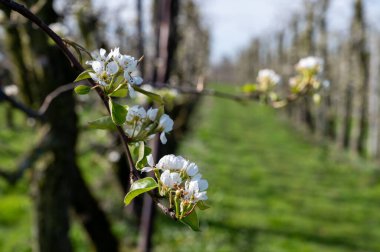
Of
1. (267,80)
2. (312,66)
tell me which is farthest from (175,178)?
(267,80)

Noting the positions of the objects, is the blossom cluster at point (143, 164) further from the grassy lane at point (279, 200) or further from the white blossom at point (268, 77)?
the grassy lane at point (279, 200)

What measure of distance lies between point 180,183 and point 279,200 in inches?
366

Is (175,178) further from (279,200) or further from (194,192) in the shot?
(279,200)

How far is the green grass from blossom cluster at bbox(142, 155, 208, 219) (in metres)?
2.61

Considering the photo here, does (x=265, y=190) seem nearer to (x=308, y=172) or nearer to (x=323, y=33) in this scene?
(x=308, y=172)

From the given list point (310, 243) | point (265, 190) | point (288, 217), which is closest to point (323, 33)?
point (265, 190)

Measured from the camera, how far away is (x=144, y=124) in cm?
92

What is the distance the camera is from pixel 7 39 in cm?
384

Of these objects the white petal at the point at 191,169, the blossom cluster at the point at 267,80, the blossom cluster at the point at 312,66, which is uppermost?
the blossom cluster at the point at 312,66

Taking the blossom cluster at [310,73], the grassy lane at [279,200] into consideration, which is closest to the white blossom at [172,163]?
the blossom cluster at [310,73]

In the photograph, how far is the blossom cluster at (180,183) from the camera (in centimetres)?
78

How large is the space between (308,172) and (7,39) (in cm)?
1018

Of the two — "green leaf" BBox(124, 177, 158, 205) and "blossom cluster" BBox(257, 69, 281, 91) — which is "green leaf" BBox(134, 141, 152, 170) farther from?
"blossom cluster" BBox(257, 69, 281, 91)

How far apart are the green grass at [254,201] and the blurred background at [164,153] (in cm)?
3
